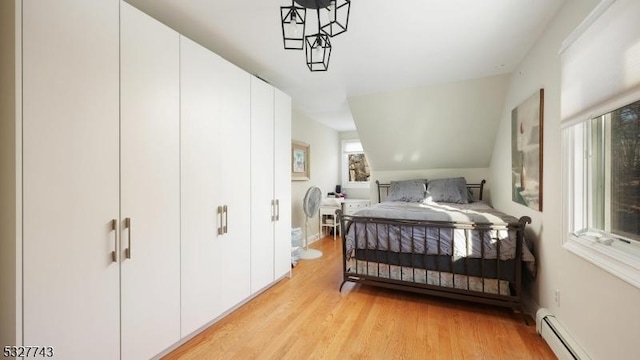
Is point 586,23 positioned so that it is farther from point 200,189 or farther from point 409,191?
point 409,191

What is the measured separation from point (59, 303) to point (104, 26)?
4.42 feet

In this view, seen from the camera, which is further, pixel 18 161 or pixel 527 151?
pixel 527 151

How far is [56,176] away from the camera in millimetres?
1157

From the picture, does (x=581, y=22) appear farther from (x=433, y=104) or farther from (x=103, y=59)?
(x=103, y=59)

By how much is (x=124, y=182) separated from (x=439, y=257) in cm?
244

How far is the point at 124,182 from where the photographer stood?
55.6 inches

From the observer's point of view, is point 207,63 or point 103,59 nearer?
point 103,59

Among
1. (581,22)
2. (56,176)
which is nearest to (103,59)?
(56,176)

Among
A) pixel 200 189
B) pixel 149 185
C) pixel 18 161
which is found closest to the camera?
pixel 18 161

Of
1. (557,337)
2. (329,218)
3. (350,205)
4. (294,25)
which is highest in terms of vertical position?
(294,25)

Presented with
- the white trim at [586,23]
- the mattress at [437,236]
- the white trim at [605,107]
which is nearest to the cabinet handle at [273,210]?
the mattress at [437,236]

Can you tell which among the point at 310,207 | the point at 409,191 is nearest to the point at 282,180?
the point at 310,207

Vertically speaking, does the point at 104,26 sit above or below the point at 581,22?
below

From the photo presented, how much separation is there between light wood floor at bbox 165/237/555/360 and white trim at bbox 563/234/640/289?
29.2 inches
